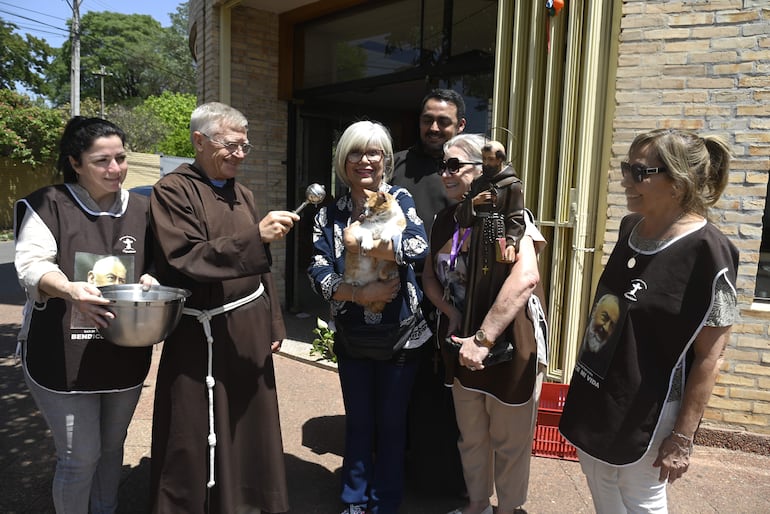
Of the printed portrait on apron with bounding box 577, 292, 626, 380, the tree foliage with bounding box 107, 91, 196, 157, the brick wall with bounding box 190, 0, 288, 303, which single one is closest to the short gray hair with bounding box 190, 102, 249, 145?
the printed portrait on apron with bounding box 577, 292, 626, 380

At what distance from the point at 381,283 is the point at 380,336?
0.30m

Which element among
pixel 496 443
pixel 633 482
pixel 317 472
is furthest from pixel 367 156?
pixel 317 472

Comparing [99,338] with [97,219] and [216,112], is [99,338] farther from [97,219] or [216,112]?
[216,112]

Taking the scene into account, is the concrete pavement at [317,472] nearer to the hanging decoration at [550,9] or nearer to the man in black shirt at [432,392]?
the man in black shirt at [432,392]

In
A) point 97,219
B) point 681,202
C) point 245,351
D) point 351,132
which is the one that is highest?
point 351,132

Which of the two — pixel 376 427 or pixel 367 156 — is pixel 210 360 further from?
pixel 367 156

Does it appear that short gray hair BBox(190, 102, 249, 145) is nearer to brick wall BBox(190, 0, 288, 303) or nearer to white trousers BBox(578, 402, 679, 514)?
white trousers BBox(578, 402, 679, 514)

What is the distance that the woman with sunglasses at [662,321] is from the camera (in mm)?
1831

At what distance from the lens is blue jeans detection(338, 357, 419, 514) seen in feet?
9.30

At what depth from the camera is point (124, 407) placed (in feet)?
8.45

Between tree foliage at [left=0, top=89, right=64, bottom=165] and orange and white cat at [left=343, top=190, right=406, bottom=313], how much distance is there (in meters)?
24.4

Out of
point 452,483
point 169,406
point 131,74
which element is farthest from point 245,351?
point 131,74

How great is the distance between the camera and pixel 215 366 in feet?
8.17

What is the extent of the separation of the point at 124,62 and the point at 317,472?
50844mm
